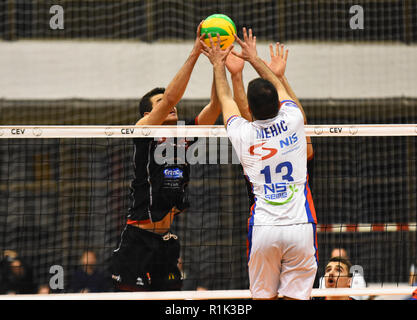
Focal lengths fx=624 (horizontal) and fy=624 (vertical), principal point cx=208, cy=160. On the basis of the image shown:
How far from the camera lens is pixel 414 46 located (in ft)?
54.1

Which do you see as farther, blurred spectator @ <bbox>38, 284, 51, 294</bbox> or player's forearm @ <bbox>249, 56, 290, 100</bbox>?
blurred spectator @ <bbox>38, 284, 51, 294</bbox>

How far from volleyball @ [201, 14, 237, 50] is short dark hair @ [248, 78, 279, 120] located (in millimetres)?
950

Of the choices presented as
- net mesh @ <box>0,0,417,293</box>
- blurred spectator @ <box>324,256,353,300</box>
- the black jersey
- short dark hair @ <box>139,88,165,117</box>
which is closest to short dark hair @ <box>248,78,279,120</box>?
the black jersey

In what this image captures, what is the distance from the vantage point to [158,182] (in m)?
6.16

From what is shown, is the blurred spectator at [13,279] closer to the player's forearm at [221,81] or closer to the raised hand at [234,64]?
the raised hand at [234,64]

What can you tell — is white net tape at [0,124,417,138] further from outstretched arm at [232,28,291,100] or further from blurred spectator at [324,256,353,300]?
blurred spectator at [324,256,353,300]

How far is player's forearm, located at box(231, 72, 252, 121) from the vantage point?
536 centimetres

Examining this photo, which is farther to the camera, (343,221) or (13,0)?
(13,0)

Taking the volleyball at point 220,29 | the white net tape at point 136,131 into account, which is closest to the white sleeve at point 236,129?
the volleyball at point 220,29

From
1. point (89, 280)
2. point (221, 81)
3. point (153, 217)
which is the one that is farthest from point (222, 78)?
point (89, 280)

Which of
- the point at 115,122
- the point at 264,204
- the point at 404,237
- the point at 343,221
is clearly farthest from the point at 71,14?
the point at 264,204

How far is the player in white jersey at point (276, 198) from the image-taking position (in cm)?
479

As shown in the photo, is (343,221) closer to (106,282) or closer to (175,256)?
(106,282)

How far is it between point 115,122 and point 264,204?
449 inches
